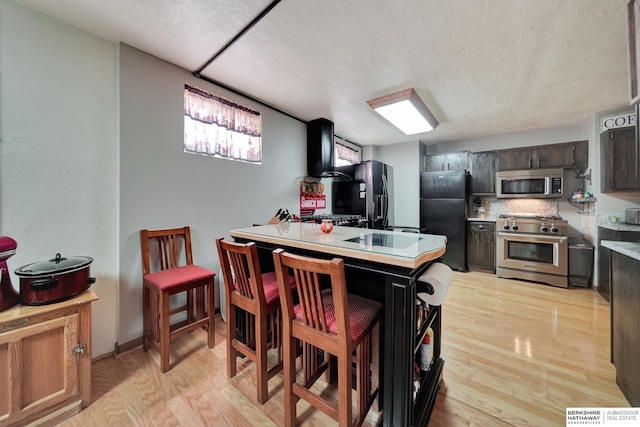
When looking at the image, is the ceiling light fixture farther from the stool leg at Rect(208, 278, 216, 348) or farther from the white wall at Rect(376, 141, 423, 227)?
the stool leg at Rect(208, 278, 216, 348)

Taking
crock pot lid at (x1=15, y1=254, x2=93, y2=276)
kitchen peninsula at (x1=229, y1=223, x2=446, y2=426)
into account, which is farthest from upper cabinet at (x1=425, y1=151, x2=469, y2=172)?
crock pot lid at (x1=15, y1=254, x2=93, y2=276)

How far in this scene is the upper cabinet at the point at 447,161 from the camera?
4293 mm

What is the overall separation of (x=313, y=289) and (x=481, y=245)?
422 centimetres

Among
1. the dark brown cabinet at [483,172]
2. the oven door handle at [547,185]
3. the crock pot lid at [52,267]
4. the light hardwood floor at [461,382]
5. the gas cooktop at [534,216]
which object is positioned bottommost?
the light hardwood floor at [461,382]

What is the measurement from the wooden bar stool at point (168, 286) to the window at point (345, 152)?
299cm

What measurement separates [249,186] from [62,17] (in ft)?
6.06

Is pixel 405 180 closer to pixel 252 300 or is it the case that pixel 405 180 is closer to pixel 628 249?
pixel 628 249

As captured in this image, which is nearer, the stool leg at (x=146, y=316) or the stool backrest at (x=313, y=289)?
the stool backrest at (x=313, y=289)

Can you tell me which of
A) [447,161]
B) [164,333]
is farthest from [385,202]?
[164,333]

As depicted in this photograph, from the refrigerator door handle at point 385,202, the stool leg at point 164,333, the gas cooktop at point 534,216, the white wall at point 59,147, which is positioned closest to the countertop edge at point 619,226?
the gas cooktop at point 534,216

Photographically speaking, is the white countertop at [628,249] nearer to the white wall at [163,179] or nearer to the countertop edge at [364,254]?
the countertop edge at [364,254]

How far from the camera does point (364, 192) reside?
386cm

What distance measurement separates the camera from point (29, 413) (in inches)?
46.9

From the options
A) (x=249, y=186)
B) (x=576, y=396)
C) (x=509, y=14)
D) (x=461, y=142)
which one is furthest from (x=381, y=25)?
(x=461, y=142)
